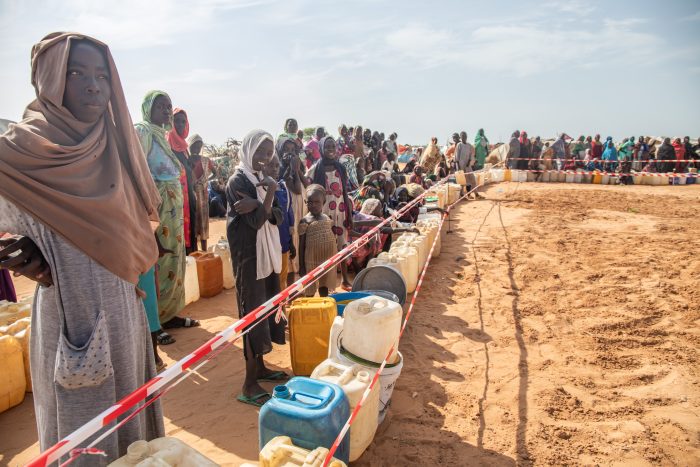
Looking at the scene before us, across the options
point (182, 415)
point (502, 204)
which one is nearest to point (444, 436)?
point (182, 415)

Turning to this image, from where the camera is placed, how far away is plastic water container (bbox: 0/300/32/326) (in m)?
3.89

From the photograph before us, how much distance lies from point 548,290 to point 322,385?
4720mm

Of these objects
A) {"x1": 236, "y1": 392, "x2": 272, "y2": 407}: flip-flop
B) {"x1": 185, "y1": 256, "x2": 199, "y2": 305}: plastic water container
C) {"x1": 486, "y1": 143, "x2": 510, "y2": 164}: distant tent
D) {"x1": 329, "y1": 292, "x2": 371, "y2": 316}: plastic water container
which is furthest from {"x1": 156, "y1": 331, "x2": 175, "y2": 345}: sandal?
{"x1": 486, "y1": 143, "x2": 510, "y2": 164}: distant tent

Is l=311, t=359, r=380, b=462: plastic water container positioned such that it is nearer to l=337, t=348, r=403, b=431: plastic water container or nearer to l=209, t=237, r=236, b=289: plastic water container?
l=337, t=348, r=403, b=431: plastic water container

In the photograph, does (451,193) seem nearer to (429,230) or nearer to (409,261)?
(429,230)

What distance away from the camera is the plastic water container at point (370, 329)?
9.64 ft

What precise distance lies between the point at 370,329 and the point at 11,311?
3535 mm

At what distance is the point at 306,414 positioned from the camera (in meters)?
2.14

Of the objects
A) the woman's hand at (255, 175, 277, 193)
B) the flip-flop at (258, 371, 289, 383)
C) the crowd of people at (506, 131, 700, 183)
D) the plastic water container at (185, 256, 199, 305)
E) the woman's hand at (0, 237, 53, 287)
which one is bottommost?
the flip-flop at (258, 371, 289, 383)

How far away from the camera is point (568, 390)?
145 inches

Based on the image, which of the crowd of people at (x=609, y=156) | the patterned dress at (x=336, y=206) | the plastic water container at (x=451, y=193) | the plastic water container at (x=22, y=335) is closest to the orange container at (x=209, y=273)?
the patterned dress at (x=336, y=206)

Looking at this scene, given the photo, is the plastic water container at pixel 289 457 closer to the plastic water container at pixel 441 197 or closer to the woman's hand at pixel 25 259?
the woman's hand at pixel 25 259

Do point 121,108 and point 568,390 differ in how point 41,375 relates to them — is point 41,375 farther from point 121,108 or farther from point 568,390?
point 568,390

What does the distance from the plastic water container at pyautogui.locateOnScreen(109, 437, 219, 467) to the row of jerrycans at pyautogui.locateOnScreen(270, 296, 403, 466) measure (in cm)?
34
